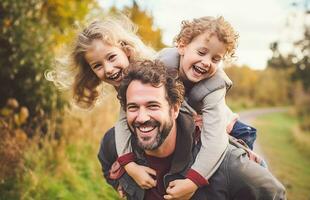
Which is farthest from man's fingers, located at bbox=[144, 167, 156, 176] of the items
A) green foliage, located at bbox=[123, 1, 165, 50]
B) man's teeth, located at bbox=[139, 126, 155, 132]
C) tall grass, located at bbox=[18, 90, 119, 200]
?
green foliage, located at bbox=[123, 1, 165, 50]

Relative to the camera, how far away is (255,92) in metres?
57.6

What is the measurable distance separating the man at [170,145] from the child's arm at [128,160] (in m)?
0.08

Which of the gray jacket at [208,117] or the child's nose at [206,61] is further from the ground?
the child's nose at [206,61]

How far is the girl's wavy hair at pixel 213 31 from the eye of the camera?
3650 mm

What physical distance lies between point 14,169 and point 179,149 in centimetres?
304

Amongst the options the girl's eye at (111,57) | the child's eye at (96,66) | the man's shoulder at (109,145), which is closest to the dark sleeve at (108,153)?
the man's shoulder at (109,145)

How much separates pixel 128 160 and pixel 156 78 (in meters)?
→ 0.74

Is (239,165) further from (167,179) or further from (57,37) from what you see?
(57,37)

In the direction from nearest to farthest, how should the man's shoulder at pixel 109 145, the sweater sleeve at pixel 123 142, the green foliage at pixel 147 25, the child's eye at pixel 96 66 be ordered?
1. the sweater sleeve at pixel 123 142
2. the child's eye at pixel 96 66
3. the man's shoulder at pixel 109 145
4. the green foliage at pixel 147 25

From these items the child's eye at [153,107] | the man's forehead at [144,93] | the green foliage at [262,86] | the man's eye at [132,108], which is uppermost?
the green foliage at [262,86]

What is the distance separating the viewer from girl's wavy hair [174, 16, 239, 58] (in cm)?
365

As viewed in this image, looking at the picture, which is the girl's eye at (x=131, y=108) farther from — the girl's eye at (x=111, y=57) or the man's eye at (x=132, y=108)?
the girl's eye at (x=111, y=57)

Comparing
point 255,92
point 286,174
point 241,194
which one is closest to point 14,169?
point 241,194

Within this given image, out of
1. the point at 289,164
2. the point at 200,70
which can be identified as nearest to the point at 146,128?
the point at 200,70
